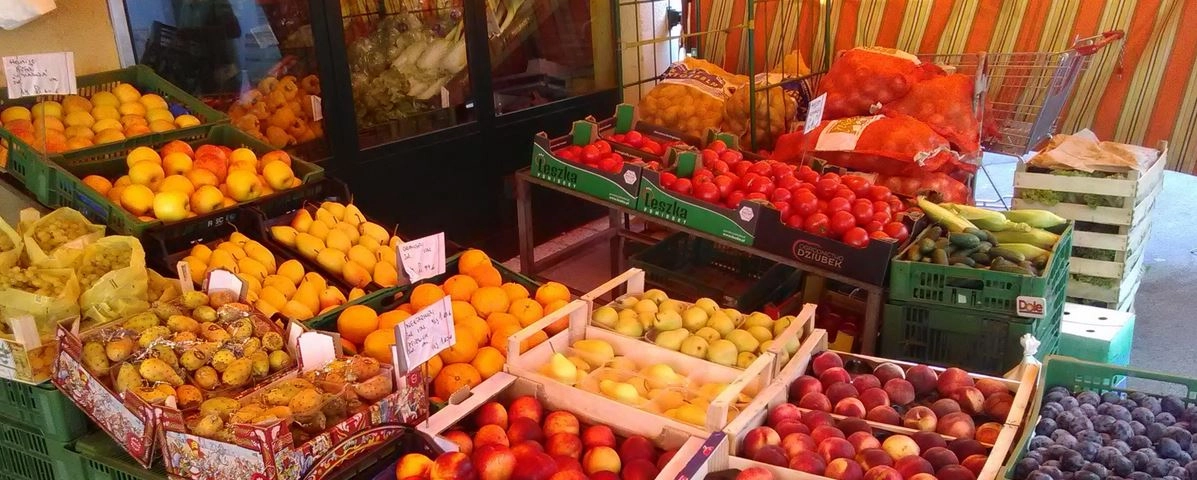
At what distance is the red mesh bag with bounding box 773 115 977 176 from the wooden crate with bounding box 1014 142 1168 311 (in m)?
0.31

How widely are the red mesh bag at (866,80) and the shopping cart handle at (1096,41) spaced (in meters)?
0.64

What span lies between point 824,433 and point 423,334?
0.91 meters

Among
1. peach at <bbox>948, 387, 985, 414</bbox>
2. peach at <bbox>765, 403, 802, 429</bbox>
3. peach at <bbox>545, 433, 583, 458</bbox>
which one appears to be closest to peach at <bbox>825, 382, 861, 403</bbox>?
peach at <bbox>765, 403, 802, 429</bbox>

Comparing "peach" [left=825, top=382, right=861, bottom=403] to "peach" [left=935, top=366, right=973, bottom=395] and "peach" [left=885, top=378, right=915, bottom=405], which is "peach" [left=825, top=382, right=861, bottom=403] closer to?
"peach" [left=885, top=378, right=915, bottom=405]

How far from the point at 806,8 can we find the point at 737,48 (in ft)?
1.74

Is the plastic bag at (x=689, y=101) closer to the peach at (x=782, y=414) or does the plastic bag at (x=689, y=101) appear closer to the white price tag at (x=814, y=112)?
the white price tag at (x=814, y=112)

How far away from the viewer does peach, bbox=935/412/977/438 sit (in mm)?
1975

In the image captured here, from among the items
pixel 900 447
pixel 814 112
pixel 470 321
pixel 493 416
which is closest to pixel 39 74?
pixel 470 321

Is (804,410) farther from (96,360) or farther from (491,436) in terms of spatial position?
(96,360)

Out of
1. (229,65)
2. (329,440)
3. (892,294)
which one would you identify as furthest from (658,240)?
(329,440)

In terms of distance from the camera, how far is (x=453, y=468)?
175cm

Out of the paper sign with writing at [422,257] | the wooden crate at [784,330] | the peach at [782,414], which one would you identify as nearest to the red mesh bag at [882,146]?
the wooden crate at [784,330]

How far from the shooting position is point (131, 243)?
241cm

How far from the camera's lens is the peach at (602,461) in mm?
1877
